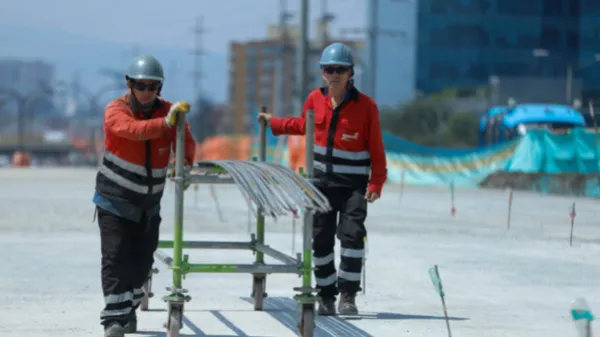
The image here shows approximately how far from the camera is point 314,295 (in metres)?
8.02

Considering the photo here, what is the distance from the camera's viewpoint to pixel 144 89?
7980mm

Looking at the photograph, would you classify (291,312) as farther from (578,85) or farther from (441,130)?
(578,85)

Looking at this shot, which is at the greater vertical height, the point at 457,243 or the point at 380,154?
the point at 380,154

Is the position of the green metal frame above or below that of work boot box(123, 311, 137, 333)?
above

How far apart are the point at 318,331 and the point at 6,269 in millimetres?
4590

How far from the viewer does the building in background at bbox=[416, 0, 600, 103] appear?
385 feet

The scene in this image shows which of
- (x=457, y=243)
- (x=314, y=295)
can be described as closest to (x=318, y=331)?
(x=314, y=295)

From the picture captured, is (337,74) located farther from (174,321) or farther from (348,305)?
(174,321)

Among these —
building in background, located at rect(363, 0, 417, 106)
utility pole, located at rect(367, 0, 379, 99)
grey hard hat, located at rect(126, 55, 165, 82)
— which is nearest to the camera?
grey hard hat, located at rect(126, 55, 165, 82)

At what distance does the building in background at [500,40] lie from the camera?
385 ft

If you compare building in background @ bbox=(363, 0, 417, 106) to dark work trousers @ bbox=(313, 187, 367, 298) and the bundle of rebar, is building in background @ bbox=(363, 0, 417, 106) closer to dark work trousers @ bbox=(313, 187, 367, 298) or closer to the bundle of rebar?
dark work trousers @ bbox=(313, 187, 367, 298)

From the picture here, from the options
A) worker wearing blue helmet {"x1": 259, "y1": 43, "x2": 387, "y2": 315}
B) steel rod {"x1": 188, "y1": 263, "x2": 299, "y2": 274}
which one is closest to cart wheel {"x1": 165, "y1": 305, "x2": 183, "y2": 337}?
steel rod {"x1": 188, "y1": 263, "x2": 299, "y2": 274}

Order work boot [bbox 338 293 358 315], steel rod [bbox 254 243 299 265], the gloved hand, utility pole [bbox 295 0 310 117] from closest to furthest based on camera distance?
the gloved hand < steel rod [bbox 254 243 299 265] < work boot [bbox 338 293 358 315] < utility pole [bbox 295 0 310 117]

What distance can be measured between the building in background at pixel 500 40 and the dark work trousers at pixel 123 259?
352 ft
